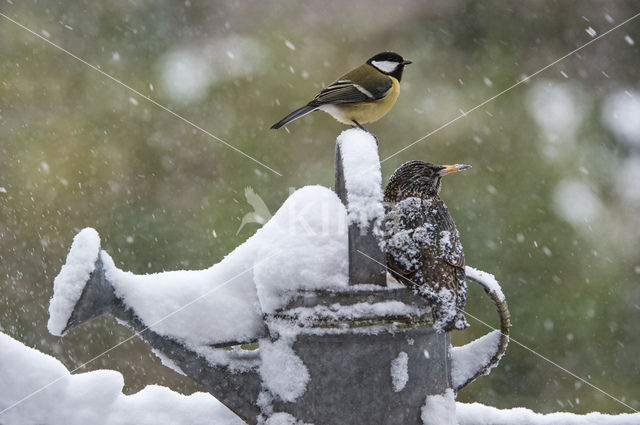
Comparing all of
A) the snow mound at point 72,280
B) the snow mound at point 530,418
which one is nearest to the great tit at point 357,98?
the snow mound at point 530,418

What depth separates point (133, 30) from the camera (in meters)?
5.15

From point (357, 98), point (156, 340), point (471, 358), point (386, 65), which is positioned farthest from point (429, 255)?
point (386, 65)

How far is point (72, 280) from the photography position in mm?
1355

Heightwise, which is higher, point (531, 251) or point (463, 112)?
point (463, 112)

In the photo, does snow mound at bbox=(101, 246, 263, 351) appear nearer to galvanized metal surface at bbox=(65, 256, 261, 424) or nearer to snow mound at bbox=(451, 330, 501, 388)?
galvanized metal surface at bbox=(65, 256, 261, 424)

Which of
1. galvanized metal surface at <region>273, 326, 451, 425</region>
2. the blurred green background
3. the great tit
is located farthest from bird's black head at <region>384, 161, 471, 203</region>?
the blurred green background

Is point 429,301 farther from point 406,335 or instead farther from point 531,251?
point 531,251

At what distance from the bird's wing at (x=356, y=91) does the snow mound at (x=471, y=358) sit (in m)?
1.25

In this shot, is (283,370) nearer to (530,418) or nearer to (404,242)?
(404,242)

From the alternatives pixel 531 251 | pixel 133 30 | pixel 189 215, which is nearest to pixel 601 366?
pixel 531 251

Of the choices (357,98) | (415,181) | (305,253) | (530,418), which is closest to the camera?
(305,253)

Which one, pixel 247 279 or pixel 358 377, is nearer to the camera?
pixel 358 377

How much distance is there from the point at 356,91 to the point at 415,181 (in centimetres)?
113

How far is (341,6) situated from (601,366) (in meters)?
3.26
